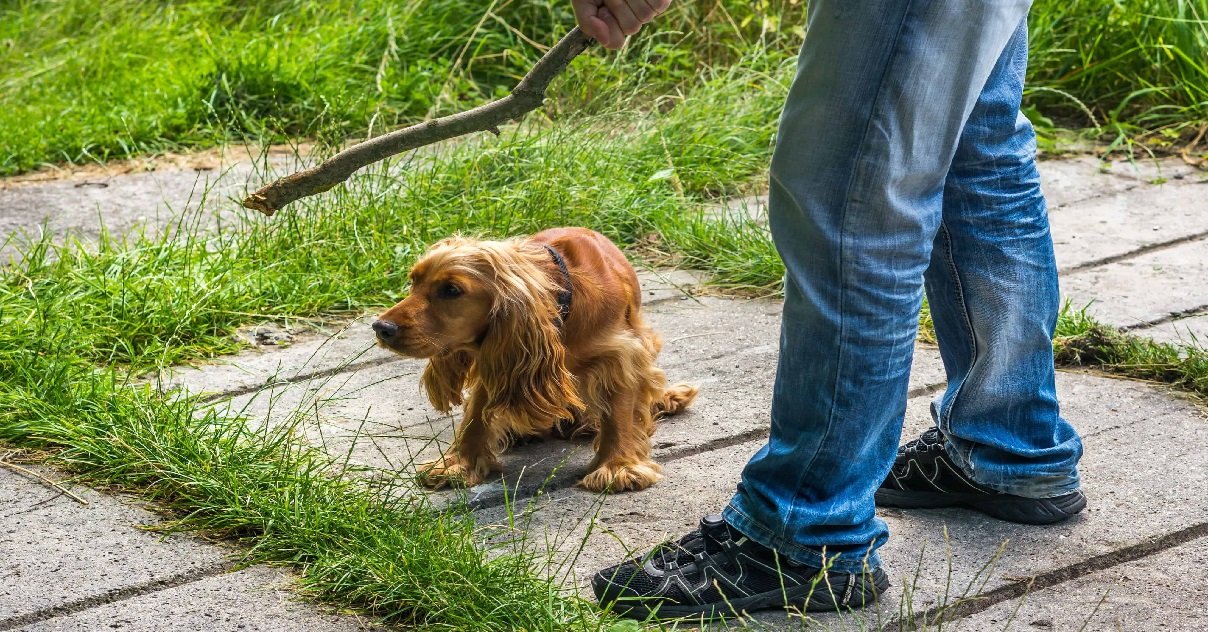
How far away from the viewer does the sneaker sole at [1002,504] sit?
2.67 metres

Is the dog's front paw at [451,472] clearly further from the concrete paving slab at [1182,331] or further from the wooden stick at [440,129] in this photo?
the concrete paving slab at [1182,331]

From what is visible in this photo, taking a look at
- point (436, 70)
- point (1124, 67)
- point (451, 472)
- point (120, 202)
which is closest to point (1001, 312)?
point (451, 472)

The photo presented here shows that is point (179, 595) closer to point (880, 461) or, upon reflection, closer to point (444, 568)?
point (444, 568)

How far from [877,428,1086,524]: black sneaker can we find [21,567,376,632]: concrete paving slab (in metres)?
1.13

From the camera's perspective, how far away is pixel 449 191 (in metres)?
4.72

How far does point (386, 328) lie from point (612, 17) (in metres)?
0.83

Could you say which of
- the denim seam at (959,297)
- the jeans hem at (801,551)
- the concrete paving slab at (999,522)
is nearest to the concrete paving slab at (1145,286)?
the concrete paving slab at (999,522)

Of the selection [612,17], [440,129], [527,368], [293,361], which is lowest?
[293,361]

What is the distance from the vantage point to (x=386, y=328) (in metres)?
2.82

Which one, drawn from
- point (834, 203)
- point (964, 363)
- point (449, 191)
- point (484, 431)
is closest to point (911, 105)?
point (834, 203)

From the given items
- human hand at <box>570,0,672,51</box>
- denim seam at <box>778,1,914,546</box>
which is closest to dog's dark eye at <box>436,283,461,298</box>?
human hand at <box>570,0,672,51</box>

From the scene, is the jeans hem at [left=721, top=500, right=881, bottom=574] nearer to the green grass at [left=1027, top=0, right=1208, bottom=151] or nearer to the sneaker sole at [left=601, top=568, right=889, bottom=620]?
the sneaker sole at [left=601, top=568, right=889, bottom=620]

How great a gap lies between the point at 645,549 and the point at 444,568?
0.47 meters

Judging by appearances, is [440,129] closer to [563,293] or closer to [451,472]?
[563,293]
